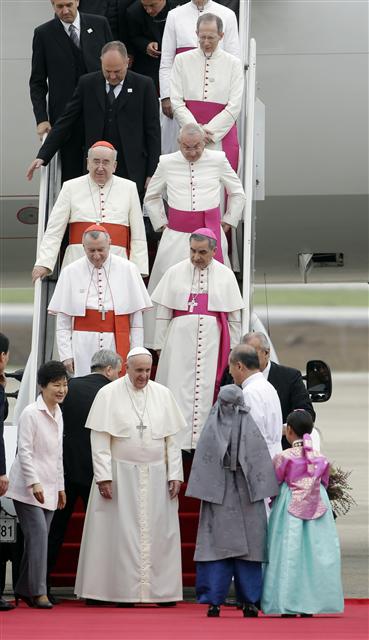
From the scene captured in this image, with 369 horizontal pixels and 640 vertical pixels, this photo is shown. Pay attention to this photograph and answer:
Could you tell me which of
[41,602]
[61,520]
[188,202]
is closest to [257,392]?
[61,520]

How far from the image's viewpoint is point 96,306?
29.3 feet

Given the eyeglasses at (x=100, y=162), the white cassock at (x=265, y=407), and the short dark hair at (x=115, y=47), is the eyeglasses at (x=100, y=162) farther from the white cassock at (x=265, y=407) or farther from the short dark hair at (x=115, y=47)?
the white cassock at (x=265, y=407)

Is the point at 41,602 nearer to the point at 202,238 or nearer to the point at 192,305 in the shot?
the point at 192,305

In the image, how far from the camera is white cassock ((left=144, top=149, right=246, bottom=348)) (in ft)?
30.7

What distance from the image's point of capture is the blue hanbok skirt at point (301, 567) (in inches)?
304

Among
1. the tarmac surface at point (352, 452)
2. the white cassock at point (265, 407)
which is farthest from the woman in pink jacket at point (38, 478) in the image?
the tarmac surface at point (352, 452)

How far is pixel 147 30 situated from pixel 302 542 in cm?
406

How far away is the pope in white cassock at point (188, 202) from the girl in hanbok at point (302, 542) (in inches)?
68.0

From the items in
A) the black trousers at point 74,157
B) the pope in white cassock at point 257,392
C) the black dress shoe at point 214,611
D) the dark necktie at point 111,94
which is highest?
the dark necktie at point 111,94

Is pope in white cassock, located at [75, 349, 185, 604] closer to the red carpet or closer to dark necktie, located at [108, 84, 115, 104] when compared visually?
the red carpet

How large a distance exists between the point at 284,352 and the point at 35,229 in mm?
38490

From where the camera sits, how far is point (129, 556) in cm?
818

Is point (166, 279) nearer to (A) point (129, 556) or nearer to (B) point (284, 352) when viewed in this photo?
(A) point (129, 556)

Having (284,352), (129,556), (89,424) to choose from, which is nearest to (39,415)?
(89,424)
